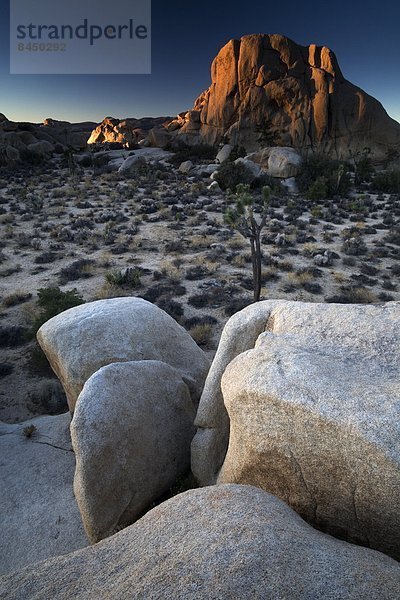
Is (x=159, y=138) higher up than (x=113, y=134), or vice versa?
(x=113, y=134)

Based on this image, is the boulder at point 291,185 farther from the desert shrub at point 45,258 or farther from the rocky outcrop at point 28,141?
the rocky outcrop at point 28,141

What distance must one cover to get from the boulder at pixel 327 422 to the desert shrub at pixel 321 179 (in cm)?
2662

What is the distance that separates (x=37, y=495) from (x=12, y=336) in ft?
19.6

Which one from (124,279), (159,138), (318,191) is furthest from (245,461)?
(159,138)

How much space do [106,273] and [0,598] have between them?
42.5ft

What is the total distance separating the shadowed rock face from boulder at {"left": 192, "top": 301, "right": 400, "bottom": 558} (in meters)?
53.0

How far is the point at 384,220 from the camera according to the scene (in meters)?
22.4

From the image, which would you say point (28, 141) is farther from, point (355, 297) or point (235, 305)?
point (355, 297)

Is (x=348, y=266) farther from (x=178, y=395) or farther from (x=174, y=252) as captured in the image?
(x=178, y=395)

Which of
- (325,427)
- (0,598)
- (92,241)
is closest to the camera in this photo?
(0,598)

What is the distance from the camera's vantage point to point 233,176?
3112 cm

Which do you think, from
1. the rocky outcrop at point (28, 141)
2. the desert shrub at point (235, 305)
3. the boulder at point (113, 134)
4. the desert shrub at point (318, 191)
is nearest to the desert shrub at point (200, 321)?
the desert shrub at point (235, 305)

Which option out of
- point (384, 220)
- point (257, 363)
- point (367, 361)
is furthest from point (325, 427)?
point (384, 220)

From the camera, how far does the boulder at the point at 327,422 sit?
302 centimetres
